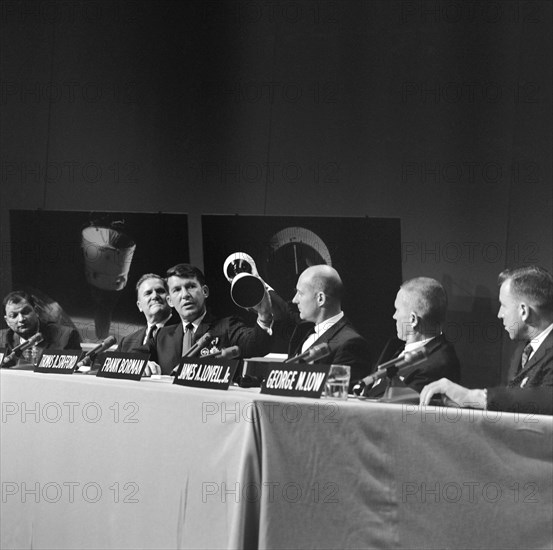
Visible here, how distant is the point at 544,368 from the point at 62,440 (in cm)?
155

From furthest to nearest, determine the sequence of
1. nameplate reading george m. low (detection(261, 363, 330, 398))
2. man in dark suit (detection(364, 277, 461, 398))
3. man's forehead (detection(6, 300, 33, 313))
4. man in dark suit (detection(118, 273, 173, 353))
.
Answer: man's forehead (detection(6, 300, 33, 313)), man in dark suit (detection(118, 273, 173, 353)), man in dark suit (detection(364, 277, 461, 398)), nameplate reading george m. low (detection(261, 363, 330, 398))

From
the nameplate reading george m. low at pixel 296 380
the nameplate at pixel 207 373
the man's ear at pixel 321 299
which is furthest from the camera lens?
the man's ear at pixel 321 299

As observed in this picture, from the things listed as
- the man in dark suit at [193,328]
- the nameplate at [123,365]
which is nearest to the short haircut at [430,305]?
the nameplate at [123,365]

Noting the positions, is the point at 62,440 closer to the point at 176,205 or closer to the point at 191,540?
the point at 191,540

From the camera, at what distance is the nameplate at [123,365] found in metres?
3.25

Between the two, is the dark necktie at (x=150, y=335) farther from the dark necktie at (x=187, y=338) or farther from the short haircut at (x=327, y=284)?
the short haircut at (x=327, y=284)

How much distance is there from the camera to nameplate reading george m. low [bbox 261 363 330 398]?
2.51 m

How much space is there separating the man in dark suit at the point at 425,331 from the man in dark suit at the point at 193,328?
1.15 m

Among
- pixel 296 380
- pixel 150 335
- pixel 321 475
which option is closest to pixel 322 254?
pixel 150 335

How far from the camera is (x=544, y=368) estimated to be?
2559mm

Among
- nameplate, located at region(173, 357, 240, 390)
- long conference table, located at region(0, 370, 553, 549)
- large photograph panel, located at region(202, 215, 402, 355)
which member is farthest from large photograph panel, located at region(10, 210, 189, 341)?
long conference table, located at region(0, 370, 553, 549)

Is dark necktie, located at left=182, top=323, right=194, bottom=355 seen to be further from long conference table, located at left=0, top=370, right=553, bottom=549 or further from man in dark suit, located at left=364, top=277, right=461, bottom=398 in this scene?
long conference table, located at left=0, top=370, right=553, bottom=549

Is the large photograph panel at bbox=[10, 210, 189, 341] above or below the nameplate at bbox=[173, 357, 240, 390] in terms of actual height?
above

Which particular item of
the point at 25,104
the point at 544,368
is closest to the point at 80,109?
the point at 25,104
